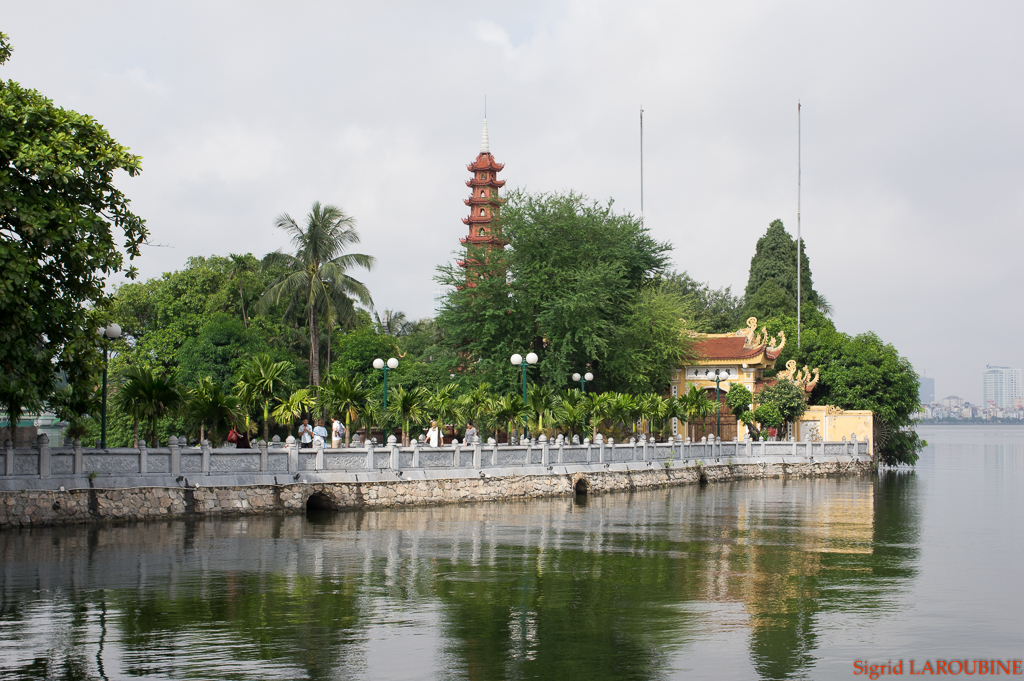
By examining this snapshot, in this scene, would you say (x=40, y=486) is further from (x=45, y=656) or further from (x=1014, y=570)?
(x=1014, y=570)

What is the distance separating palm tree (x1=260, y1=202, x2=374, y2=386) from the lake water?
2125 centimetres

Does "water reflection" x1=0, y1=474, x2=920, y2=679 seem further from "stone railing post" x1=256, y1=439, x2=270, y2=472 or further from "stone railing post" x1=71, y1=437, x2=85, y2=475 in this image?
"stone railing post" x1=256, y1=439, x2=270, y2=472

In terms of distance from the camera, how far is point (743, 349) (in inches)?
2029

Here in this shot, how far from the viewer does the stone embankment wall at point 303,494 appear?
19688 mm

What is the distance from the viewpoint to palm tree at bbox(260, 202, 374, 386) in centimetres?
4381

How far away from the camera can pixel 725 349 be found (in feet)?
170

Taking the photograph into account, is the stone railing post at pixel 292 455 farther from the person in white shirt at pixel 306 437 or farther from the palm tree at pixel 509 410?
the palm tree at pixel 509 410

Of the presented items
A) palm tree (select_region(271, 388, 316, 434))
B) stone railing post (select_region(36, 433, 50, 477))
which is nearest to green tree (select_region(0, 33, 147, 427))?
stone railing post (select_region(36, 433, 50, 477))

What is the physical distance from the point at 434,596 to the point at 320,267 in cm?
3219

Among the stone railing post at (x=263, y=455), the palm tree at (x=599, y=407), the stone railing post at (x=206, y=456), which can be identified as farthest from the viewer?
the palm tree at (x=599, y=407)

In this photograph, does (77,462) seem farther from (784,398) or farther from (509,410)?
(784,398)

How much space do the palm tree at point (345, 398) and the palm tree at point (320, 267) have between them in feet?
51.6

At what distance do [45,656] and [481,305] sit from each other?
107 ft

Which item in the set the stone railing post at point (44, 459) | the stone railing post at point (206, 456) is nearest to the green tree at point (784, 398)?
the stone railing post at point (206, 456)
